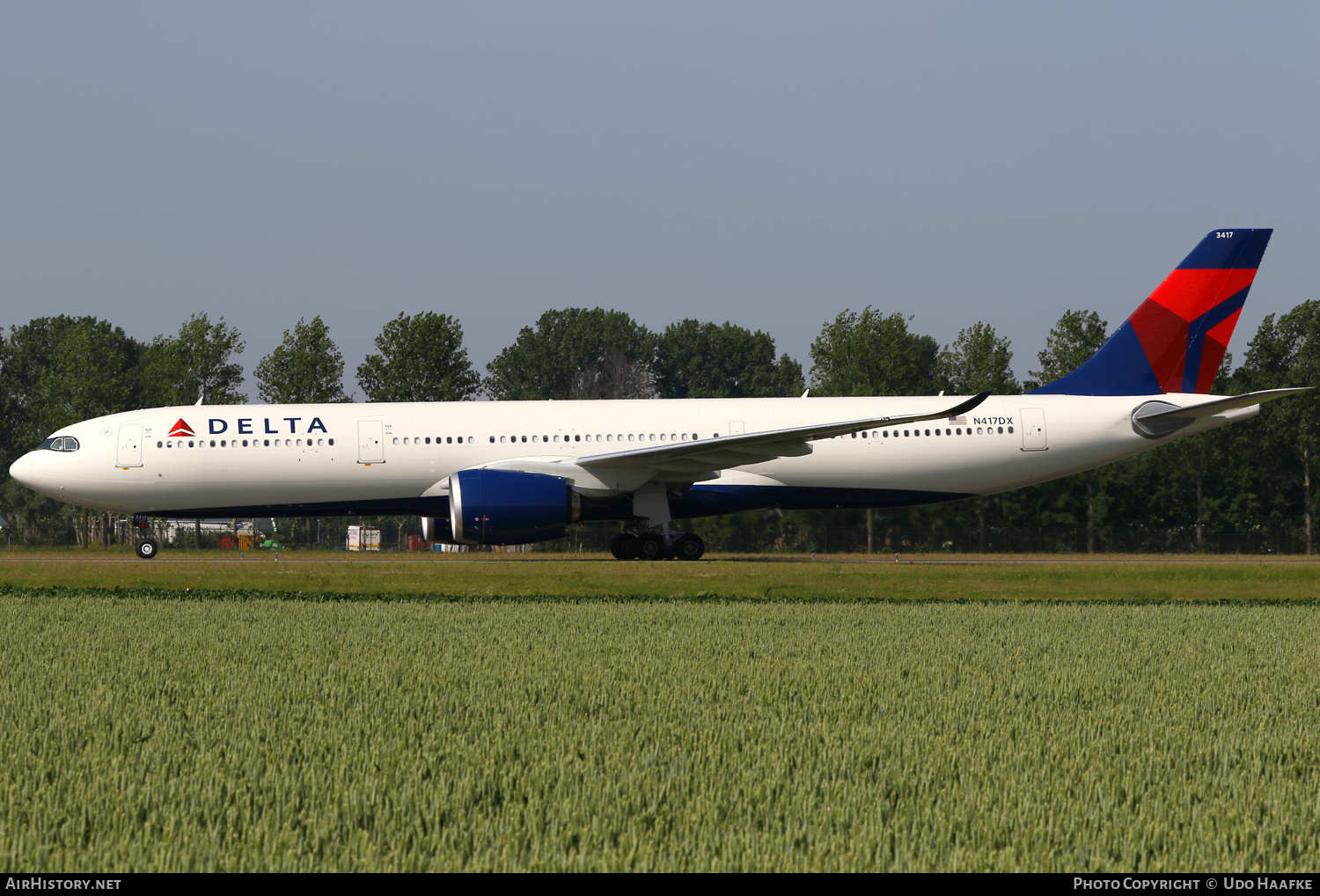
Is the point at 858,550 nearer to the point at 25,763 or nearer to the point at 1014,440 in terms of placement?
the point at 1014,440

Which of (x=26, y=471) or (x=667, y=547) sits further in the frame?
(x=26, y=471)

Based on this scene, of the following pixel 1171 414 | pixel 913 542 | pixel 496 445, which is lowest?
pixel 913 542

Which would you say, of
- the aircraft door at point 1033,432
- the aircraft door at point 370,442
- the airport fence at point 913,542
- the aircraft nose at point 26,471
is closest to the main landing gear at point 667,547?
the aircraft door at point 370,442

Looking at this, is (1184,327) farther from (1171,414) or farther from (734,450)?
(734,450)

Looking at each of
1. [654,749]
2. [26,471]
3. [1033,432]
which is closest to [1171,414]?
[1033,432]

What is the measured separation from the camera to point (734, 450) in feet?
71.7

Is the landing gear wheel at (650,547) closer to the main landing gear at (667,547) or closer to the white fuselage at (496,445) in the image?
the main landing gear at (667,547)

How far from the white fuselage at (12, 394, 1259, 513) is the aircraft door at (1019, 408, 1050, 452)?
0.03 m

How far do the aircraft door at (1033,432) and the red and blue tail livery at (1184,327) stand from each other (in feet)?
4.37

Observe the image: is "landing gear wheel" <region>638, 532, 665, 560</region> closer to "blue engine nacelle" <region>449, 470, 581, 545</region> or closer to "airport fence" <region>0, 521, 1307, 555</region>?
"blue engine nacelle" <region>449, 470, 581, 545</region>

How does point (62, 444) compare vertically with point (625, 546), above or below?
above

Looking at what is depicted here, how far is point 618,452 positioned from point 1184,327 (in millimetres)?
12749

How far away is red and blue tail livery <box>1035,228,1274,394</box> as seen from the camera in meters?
25.2

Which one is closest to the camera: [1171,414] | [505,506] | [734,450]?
[505,506]
